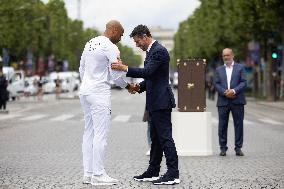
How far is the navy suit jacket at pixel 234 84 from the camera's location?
45.4 feet

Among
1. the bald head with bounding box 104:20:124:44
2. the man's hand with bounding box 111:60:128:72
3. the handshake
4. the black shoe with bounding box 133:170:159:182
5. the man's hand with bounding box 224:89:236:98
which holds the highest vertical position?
the bald head with bounding box 104:20:124:44

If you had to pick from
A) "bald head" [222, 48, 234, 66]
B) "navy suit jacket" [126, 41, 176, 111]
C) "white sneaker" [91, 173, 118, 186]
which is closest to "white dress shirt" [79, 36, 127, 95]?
"navy suit jacket" [126, 41, 176, 111]

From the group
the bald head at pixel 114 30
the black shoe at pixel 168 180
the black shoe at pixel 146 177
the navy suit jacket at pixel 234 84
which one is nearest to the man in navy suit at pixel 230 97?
the navy suit jacket at pixel 234 84

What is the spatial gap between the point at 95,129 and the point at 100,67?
73 centimetres

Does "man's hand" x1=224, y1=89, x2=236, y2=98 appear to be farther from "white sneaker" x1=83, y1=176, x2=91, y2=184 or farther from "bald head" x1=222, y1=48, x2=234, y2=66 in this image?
"white sneaker" x1=83, y1=176, x2=91, y2=184

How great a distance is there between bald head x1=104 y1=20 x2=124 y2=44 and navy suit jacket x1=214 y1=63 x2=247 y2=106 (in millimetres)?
4565

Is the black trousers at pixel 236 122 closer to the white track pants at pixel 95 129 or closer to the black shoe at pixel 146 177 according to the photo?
the black shoe at pixel 146 177

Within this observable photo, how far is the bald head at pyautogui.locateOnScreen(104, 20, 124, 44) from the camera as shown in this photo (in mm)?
9547

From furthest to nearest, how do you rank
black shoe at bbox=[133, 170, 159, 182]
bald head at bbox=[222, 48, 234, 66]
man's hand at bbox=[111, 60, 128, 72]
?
bald head at bbox=[222, 48, 234, 66]
black shoe at bbox=[133, 170, 159, 182]
man's hand at bbox=[111, 60, 128, 72]

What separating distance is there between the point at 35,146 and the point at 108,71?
640 cm

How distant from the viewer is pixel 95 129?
9.62 metres

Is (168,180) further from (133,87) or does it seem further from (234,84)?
(234,84)

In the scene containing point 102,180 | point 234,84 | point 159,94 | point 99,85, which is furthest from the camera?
point 234,84

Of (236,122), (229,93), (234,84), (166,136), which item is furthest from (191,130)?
(166,136)
